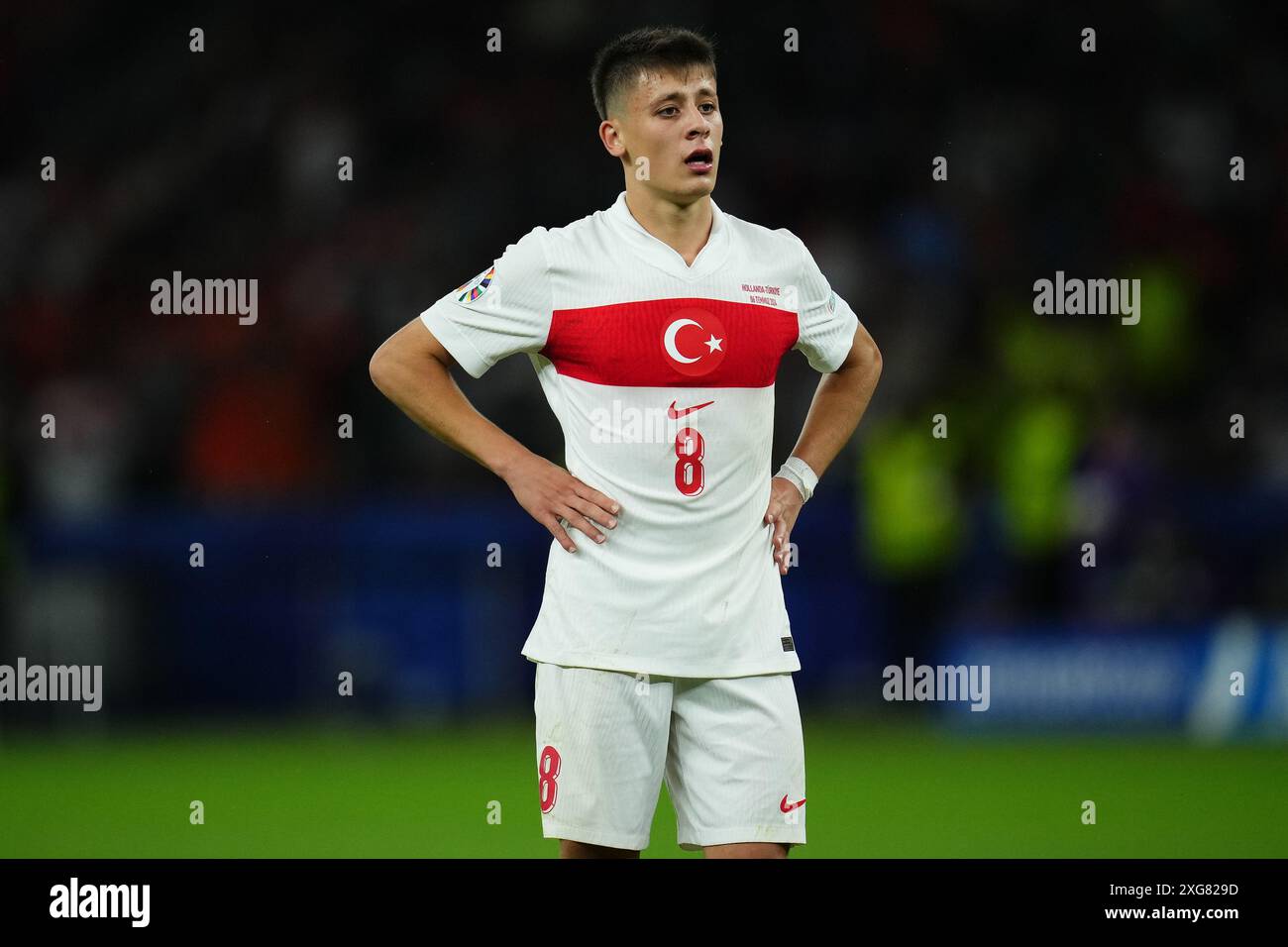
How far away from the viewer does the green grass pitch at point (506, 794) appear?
6.55 m

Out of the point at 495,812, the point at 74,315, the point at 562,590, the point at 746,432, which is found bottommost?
the point at 495,812

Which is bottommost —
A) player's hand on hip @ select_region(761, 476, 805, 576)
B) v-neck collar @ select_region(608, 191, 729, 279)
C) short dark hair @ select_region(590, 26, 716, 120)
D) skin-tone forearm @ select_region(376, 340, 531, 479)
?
player's hand on hip @ select_region(761, 476, 805, 576)

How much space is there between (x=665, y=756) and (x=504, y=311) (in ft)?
3.69

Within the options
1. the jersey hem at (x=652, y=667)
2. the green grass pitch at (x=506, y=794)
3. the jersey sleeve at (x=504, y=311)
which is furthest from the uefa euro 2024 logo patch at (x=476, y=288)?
the green grass pitch at (x=506, y=794)

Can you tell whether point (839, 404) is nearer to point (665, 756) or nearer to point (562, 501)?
point (562, 501)

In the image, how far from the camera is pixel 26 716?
9.20m

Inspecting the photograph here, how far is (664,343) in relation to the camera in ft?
13.5

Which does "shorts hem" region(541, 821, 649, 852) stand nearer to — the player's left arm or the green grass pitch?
the player's left arm

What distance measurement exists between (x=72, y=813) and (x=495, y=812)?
1778 mm

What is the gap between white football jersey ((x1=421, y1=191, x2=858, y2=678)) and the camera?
4.09 metres

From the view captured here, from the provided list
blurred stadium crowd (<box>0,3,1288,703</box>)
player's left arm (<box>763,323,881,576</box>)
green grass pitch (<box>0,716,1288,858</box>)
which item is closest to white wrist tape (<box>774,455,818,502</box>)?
player's left arm (<box>763,323,881,576</box>)
